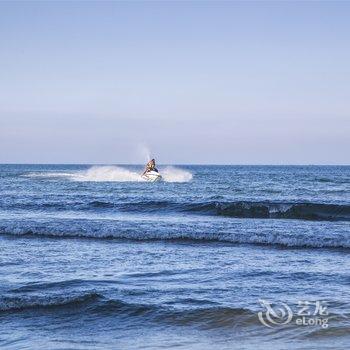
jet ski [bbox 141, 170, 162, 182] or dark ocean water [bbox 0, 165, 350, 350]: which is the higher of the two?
jet ski [bbox 141, 170, 162, 182]

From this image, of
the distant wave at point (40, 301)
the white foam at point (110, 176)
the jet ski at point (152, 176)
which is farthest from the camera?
the white foam at point (110, 176)

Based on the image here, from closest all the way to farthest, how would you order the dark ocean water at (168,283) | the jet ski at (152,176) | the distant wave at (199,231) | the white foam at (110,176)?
the dark ocean water at (168,283), the distant wave at (199,231), the jet ski at (152,176), the white foam at (110,176)

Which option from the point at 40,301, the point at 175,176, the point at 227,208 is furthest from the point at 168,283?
the point at 175,176

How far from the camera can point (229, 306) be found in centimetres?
1037

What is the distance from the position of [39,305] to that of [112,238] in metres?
10.00

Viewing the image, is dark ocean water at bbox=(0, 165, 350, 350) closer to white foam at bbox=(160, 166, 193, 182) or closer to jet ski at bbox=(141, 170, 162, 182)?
jet ski at bbox=(141, 170, 162, 182)

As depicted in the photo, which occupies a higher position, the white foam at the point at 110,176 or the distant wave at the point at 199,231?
the white foam at the point at 110,176

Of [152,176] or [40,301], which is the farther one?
[152,176]

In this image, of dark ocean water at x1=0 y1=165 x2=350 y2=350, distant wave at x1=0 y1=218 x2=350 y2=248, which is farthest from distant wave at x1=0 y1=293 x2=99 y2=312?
distant wave at x1=0 y1=218 x2=350 y2=248

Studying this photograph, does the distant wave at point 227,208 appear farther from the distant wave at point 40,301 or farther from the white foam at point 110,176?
the white foam at point 110,176

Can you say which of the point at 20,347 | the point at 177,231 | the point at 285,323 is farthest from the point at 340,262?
the point at 20,347

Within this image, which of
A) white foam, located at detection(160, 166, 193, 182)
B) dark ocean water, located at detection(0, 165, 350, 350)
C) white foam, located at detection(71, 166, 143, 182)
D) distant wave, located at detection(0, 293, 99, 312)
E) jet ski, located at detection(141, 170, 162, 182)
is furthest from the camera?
white foam, located at detection(71, 166, 143, 182)

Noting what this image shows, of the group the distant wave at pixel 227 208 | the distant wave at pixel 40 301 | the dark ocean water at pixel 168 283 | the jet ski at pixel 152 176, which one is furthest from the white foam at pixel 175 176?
the distant wave at pixel 40 301

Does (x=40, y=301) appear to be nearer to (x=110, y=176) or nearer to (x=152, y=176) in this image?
(x=152, y=176)
